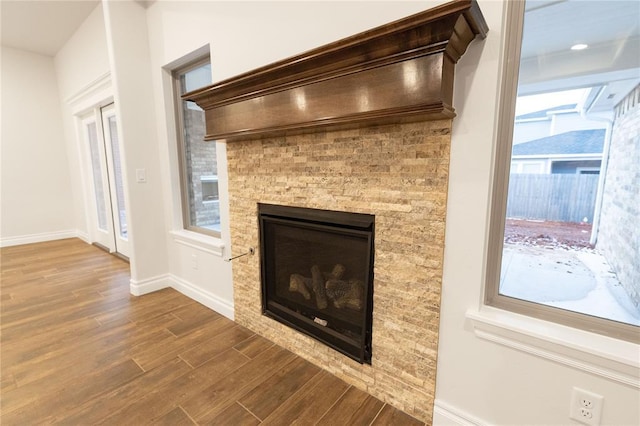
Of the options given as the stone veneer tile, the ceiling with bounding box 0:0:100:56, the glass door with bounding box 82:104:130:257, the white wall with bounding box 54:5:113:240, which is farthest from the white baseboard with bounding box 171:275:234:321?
the ceiling with bounding box 0:0:100:56

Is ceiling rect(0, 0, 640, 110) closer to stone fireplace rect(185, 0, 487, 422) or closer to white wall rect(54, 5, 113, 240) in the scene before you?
stone fireplace rect(185, 0, 487, 422)

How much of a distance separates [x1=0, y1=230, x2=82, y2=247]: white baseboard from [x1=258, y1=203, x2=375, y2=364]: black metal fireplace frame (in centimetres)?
465

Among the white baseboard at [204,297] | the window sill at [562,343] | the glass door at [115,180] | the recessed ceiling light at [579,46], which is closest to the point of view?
the window sill at [562,343]

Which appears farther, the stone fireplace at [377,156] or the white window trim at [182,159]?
the white window trim at [182,159]

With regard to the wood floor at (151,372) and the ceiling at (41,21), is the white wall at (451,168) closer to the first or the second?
the wood floor at (151,372)

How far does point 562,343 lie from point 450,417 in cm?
62

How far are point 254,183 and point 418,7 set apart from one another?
1334 millimetres

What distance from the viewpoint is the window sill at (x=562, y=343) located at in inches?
37.3

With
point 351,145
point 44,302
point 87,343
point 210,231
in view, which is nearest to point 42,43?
point 44,302

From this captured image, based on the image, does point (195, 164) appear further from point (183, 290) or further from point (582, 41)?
point (582, 41)

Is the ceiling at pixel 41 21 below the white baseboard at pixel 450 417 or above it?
above

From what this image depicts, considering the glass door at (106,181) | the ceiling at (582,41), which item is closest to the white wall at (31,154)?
the glass door at (106,181)

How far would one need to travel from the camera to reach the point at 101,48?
3426 millimetres

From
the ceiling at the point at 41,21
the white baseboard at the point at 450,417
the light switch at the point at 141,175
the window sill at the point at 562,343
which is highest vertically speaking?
the ceiling at the point at 41,21
